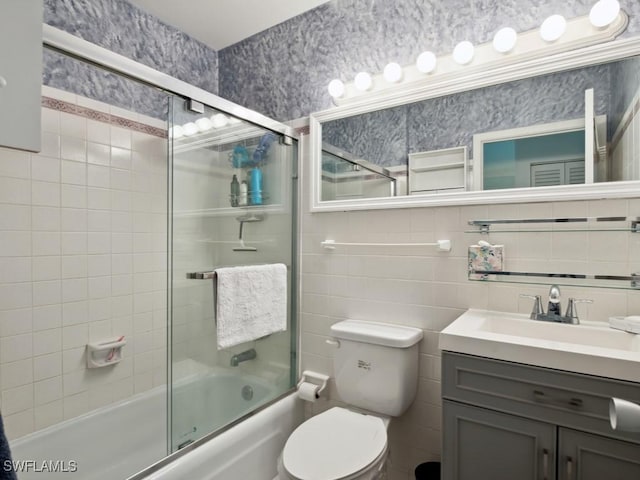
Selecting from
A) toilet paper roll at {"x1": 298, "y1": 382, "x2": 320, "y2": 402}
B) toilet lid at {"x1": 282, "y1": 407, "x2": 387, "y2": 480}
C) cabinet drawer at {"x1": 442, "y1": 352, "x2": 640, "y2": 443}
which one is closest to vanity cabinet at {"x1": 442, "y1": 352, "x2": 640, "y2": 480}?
cabinet drawer at {"x1": 442, "y1": 352, "x2": 640, "y2": 443}

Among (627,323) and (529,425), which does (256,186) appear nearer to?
(529,425)

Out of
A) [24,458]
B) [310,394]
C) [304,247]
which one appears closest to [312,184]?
[304,247]

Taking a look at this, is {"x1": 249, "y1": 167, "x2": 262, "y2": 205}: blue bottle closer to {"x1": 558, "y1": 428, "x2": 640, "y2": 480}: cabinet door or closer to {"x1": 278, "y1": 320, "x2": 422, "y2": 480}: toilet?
{"x1": 278, "y1": 320, "x2": 422, "y2": 480}: toilet

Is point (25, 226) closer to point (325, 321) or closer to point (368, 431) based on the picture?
point (325, 321)

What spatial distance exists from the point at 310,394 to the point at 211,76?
Result: 7.13 feet

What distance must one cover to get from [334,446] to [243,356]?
62 cm

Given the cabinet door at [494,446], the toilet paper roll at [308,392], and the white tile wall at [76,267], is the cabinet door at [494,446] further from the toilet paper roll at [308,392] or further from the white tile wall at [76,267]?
the white tile wall at [76,267]

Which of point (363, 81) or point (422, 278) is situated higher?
point (363, 81)

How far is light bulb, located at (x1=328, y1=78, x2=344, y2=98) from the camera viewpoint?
6.18 ft

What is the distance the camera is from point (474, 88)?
5.07 ft

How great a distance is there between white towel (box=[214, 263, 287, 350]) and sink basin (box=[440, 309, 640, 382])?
2.87 feet

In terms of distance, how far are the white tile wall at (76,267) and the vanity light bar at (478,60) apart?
48.8 inches

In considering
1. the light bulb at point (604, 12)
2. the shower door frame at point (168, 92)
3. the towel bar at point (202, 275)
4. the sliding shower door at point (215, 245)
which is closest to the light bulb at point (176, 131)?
the sliding shower door at point (215, 245)

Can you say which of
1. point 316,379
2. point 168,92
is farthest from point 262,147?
point 316,379
